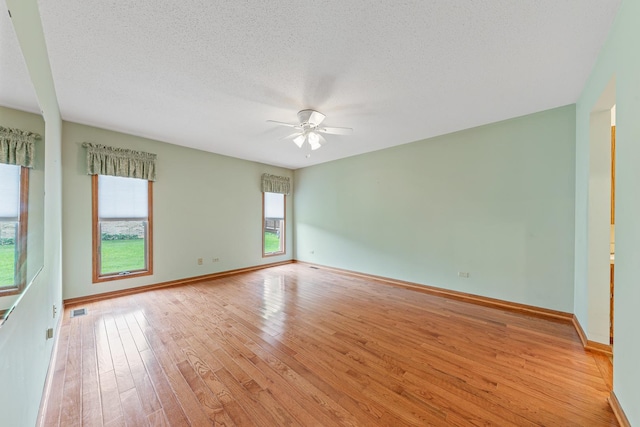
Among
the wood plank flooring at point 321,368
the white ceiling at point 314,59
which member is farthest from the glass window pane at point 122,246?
the white ceiling at point 314,59

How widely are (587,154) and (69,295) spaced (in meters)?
6.43

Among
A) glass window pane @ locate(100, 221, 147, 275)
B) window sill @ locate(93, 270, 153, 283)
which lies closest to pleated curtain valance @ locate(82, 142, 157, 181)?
glass window pane @ locate(100, 221, 147, 275)

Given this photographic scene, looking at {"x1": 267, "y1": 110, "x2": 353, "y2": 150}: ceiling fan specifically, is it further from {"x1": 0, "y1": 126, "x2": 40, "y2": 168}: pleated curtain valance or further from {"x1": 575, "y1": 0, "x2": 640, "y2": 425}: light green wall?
{"x1": 575, "y1": 0, "x2": 640, "y2": 425}: light green wall

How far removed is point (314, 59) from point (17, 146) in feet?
6.16

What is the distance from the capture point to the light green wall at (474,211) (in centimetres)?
292

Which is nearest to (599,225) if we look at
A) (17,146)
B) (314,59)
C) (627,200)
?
(627,200)

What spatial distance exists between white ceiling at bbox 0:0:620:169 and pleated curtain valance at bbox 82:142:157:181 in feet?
1.47

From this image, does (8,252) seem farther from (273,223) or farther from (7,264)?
(273,223)

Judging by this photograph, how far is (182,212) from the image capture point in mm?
4430

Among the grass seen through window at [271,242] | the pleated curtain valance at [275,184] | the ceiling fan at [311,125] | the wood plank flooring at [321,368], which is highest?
the ceiling fan at [311,125]

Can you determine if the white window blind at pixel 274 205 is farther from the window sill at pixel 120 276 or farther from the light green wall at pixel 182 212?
the window sill at pixel 120 276

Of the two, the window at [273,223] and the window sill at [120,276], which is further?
the window at [273,223]

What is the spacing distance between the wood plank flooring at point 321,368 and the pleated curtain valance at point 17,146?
1.59m

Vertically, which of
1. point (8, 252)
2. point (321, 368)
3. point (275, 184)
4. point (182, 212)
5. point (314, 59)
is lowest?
point (321, 368)
